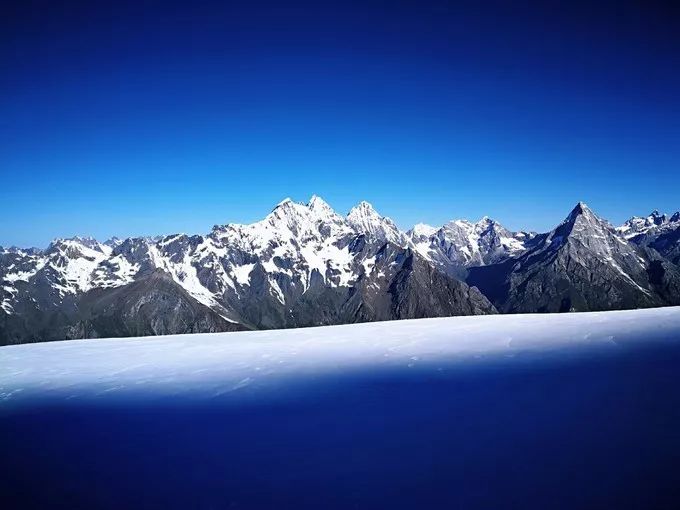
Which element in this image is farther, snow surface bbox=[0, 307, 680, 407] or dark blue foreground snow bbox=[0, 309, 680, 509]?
snow surface bbox=[0, 307, 680, 407]

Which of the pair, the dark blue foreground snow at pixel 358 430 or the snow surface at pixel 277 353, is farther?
the snow surface at pixel 277 353

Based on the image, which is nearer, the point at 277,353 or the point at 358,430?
the point at 358,430

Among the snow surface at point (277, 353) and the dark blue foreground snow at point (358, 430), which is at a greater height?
the snow surface at point (277, 353)

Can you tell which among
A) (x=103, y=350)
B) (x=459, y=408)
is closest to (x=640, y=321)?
(x=459, y=408)

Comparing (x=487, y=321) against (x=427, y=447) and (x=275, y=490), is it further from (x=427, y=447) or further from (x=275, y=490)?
(x=275, y=490)
